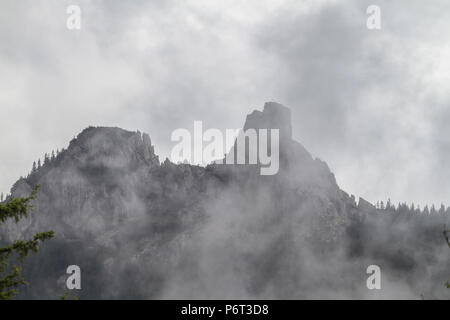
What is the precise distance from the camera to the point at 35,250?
2669cm
